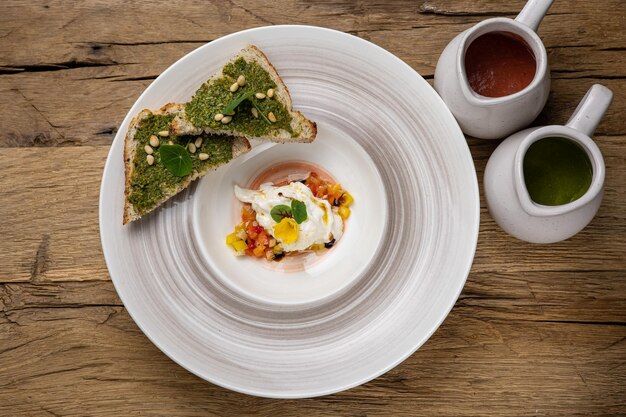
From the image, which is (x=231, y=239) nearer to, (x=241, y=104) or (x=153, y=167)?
(x=153, y=167)

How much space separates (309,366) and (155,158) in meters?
1.03

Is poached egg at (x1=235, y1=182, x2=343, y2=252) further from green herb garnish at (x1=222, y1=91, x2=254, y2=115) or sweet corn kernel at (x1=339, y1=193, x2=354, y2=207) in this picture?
green herb garnish at (x1=222, y1=91, x2=254, y2=115)

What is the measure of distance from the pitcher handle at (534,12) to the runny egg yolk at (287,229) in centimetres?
119

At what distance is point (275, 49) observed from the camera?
2.15 m

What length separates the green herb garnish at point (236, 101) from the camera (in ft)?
6.73

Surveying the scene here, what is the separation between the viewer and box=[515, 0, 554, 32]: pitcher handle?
201 centimetres

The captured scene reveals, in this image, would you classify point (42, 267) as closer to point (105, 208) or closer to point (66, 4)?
point (105, 208)

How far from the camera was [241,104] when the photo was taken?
214cm

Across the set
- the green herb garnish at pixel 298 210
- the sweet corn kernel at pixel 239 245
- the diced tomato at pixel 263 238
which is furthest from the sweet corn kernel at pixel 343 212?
the sweet corn kernel at pixel 239 245

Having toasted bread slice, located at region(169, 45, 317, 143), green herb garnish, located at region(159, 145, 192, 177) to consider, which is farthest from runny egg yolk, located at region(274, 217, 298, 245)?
green herb garnish, located at region(159, 145, 192, 177)

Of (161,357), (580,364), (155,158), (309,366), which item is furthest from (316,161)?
(580,364)

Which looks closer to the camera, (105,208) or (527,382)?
(105,208)

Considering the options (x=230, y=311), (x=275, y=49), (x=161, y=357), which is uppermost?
(x=275, y=49)

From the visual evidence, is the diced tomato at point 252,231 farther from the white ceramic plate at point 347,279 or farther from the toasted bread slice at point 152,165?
the toasted bread slice at point 152,165
